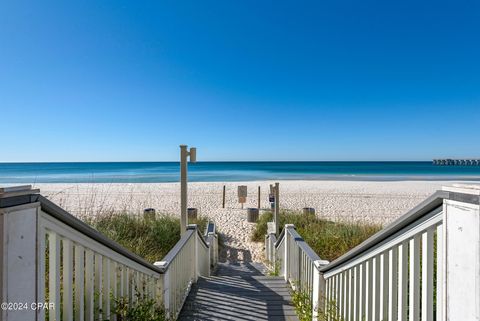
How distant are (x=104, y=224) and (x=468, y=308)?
235 inches

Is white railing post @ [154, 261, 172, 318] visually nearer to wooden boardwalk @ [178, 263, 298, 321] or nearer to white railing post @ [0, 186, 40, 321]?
wooden boardwalk @ [178, 263, 298, 321]

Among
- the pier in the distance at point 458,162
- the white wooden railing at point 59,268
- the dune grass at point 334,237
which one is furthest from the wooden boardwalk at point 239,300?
the pier in the distance at point 458,162

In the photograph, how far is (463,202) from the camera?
106 centimetres

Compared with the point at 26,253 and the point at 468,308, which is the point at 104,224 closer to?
the point at 26,253

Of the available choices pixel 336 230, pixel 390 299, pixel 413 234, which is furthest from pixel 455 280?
pixel 336 230

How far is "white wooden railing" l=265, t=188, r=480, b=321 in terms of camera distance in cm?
104

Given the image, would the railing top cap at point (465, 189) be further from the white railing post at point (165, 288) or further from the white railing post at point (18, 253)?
the white railing post at point (165, 288)

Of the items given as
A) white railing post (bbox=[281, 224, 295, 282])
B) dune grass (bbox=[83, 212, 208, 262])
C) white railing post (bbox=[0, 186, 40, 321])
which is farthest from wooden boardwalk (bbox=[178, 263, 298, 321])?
white railing post (bbox=[0, 186, 40, 321])

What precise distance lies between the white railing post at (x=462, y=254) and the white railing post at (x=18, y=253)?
1.79 m

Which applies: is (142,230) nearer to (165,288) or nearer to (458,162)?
(165,288)

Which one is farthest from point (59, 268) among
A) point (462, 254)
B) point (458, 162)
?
point (458, 162)

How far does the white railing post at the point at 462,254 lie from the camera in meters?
1.01

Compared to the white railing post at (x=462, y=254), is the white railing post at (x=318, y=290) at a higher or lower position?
lower

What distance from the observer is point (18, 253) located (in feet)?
3.49
